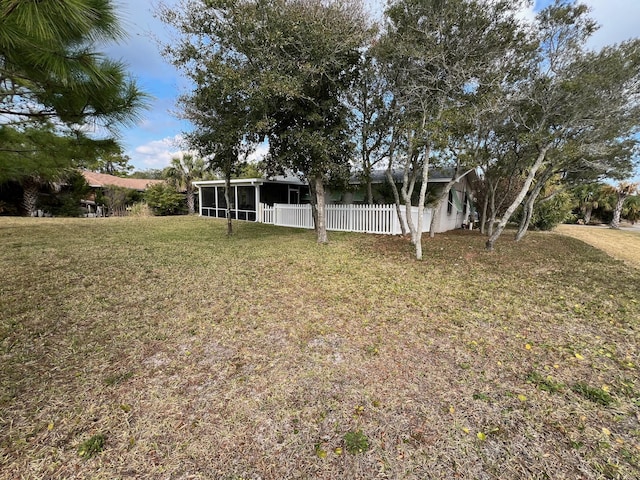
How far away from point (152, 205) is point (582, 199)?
33.9m

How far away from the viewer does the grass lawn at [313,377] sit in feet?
5.99

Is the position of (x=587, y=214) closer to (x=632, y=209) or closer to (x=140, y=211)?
(x=632, y=209)

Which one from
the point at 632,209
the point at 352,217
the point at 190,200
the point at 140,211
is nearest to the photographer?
the point at 352,217

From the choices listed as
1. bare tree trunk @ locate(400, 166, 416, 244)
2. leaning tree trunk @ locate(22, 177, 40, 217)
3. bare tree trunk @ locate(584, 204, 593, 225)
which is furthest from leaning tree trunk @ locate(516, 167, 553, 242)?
bare tree trunk @ locate(584, 204, 593, 225)

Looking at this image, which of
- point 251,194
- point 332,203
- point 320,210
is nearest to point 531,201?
point 320,210

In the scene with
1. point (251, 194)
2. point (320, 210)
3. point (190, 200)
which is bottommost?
point (320, 210)

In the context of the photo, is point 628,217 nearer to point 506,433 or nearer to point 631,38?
point 631,38

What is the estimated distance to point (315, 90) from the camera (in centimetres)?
820

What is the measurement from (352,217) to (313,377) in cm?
945

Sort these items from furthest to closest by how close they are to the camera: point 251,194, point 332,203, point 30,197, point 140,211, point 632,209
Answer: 1. point 632,209
2. point 140,211
3. point 251,194
4. point 332,203
5. point 30,197

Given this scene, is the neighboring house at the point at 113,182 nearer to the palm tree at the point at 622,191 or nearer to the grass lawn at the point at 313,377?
the grass lawn at the point at 313,377

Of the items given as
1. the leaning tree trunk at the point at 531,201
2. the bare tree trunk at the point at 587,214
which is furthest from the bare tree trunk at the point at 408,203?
the bare tree trunk at the point at 587,214

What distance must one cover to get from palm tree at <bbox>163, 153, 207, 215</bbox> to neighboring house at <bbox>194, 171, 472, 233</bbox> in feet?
7.85

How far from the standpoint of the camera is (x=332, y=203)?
626 inches
